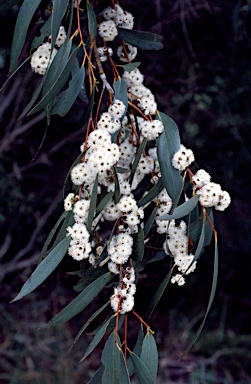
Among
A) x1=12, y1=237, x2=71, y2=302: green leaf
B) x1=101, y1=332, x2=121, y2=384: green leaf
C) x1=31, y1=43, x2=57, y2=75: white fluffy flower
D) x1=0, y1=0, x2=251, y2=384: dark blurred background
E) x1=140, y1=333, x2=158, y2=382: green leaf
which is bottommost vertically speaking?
x1=0, y1=0, x2=251, y2=384: dark blurred background

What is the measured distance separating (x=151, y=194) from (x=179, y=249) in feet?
0.36

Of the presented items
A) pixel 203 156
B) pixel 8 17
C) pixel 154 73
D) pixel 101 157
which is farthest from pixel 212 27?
pixel 101 157

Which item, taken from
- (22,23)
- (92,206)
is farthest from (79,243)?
(22,23)

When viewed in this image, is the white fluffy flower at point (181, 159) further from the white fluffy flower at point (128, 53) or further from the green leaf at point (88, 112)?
the white fluffy flower at point (128, 53)

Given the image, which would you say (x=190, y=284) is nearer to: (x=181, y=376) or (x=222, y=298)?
(x=222, y=298)

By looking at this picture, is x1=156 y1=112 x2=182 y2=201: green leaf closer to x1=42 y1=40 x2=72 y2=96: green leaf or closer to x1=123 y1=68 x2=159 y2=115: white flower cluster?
x1=123 y1=68 x2=159 y2=115: white flower cluster

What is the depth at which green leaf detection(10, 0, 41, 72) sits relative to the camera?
944 millimetres

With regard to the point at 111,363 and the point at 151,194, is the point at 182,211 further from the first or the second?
the point at 111,363

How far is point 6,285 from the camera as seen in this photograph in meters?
2.43

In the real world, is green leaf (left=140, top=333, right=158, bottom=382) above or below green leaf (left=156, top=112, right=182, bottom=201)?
below

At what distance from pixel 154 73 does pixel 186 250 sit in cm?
130

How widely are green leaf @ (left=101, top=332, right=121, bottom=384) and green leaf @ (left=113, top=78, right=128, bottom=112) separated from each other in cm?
41

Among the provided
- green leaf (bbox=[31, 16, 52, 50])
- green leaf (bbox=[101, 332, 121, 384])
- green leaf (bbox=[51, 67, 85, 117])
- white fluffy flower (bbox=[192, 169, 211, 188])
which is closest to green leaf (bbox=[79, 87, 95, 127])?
green leaf (bbox=[51, 67, 85, 117])

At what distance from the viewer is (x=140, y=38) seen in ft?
3.74
